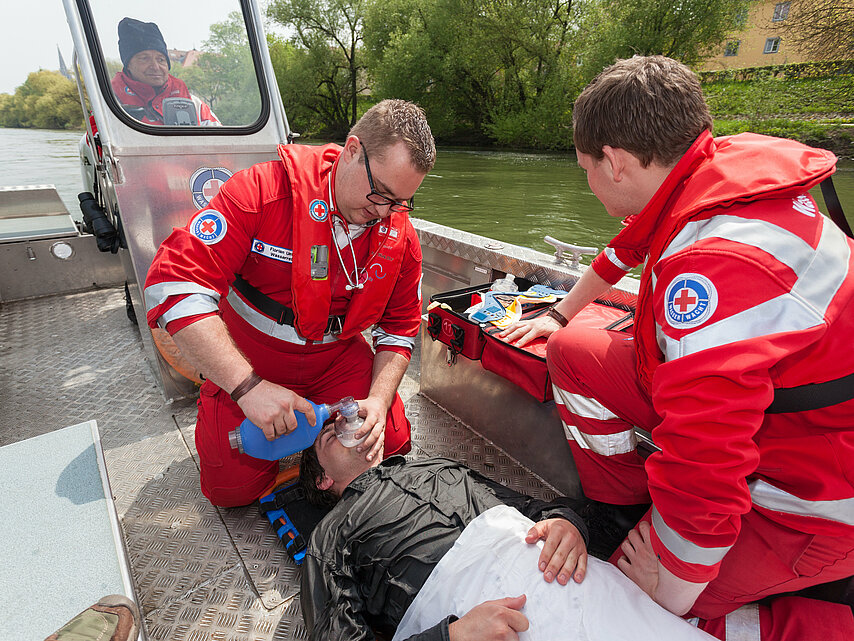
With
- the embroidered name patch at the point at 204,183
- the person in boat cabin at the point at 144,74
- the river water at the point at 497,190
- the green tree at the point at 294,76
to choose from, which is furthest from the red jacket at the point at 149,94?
the green tree at the point at 294,76

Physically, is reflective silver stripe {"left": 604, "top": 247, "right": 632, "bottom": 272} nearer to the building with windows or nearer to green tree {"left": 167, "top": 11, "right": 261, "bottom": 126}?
green tree {"left": 167, "top": 11, "right": 261, "bottom": 126}

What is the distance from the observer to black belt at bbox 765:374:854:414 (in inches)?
43.3

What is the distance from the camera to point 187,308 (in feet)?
5.76

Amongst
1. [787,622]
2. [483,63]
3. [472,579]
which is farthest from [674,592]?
[483,63]

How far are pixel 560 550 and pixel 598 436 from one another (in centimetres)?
56

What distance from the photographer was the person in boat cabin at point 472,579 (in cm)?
123

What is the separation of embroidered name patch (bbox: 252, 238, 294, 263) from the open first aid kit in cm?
83

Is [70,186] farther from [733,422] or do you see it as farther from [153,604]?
[733,422]

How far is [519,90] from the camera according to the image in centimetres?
2238

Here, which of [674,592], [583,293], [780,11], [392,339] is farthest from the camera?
[780,11]

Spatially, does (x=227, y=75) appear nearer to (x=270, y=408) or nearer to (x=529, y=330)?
(x=270, y=408)

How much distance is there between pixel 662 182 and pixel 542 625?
121cm

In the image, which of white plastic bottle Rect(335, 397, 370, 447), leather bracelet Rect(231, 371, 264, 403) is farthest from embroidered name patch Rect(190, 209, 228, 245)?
white plastic bottle Rect(335, 397, 370, 447)

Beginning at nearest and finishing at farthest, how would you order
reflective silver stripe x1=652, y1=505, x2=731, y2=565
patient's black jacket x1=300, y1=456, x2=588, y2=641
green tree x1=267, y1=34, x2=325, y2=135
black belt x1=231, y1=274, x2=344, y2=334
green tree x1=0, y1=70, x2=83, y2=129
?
reflective silver stripe x1=652, y1=505, x2=731, y2=565
patient's black jacket x1=300, y1=456, x2=588, y2=641
black belt x1=231, y1=274, x2=344, y2=334
green tree x1=0, y1=70, x2=83, y2=129
green tree x1=267, y1=34, x2=325, y2=135
